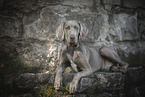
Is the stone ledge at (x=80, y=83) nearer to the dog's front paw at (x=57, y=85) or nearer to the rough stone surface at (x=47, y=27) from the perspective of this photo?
the dog's front paw at (x=57, y=85)

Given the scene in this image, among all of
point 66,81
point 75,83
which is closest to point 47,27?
point 66,81

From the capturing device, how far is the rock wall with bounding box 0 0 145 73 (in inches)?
109

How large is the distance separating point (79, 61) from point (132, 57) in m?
2.28

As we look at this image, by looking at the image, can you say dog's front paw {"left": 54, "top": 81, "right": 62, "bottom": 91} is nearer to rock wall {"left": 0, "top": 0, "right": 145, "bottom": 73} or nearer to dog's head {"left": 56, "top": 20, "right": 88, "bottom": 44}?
dog's head {"left": 56, "top": 20, "right": 88, "bottom": 44}

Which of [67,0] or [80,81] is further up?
[67,0]

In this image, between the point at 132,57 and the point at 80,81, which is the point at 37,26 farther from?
the point at 132,57

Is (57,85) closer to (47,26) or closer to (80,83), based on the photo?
(80,83)

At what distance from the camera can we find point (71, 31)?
1.97 meters

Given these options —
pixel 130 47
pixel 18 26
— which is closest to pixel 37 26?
pixel 18 26


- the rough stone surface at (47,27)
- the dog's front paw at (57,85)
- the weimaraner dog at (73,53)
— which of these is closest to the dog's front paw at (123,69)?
the weimaraner dog at (73,53)

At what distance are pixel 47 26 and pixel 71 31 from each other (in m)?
1.21

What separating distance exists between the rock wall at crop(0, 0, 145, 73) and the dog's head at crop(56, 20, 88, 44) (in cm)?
91

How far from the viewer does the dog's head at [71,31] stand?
1977mm

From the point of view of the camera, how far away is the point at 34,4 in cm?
285
